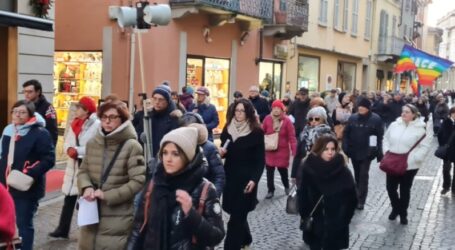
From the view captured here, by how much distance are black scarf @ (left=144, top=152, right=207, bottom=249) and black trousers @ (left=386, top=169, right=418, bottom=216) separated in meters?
5.36

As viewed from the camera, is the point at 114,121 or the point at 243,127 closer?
the point at 114,121

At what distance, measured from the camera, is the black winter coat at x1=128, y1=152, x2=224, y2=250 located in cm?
336

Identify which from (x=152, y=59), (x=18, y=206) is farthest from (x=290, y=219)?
(x=152, y=59)

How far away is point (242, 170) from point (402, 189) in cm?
313

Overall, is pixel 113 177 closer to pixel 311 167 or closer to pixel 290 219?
pixel 311 167

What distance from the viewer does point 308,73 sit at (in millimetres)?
24656

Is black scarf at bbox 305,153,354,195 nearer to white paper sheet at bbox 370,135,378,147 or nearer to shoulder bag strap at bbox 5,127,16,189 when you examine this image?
shoulder bag strap at bbox 5,127,16,189

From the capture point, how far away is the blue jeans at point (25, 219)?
17.7ft

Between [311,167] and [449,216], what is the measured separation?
4267mm

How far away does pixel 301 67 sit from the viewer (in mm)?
23922

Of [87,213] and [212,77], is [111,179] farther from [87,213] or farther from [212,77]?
[212,77]

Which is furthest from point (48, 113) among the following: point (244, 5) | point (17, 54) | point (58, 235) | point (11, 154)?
point (244, 5)

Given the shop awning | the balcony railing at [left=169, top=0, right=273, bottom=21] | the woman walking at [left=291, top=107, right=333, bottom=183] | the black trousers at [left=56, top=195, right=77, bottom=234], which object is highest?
the balcony railing at [left=169, top=0, right=273, bottom=21]

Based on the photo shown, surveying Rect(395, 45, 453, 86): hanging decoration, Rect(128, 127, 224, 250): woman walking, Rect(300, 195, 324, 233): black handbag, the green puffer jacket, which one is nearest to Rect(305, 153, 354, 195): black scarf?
Rect(300, 195, 324, 233): black handbag
